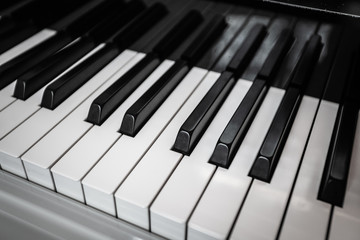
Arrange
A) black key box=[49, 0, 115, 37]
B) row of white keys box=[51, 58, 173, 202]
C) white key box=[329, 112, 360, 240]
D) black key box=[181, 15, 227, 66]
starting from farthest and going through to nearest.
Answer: black key box=[49, 0, 115, 37], black key box=[181, 15, 227, 66], row of white keys box=[51, 58, 173, 202], white key box=[329, 112, 360, 240]

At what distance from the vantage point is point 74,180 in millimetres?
833

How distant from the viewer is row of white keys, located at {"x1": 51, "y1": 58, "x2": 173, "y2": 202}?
2.78 feet

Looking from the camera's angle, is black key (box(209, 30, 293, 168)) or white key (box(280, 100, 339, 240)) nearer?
white key (box(280, 100, 339, 240))

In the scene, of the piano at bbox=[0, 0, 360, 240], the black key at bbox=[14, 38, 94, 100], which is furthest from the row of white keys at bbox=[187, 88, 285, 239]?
the black key at bbox=[14, 38, 94, 100]

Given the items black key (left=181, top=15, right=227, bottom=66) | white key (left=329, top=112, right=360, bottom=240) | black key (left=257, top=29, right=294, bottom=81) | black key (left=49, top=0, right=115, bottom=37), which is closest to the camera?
white key (left=329, top=112, right=360, bottom=240)

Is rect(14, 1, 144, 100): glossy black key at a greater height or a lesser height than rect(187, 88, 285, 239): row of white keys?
greater

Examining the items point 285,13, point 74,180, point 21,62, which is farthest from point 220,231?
point 21,62

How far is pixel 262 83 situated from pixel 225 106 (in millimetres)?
131

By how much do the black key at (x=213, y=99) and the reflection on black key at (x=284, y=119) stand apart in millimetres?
157

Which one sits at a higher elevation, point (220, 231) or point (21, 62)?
point (21, 62)

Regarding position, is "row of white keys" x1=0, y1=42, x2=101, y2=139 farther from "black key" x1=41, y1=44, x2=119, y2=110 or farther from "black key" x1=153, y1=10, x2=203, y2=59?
"black key" x1=153, y1=10, x2=203, y2=59

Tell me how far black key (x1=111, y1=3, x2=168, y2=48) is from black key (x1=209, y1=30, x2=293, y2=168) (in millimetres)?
436

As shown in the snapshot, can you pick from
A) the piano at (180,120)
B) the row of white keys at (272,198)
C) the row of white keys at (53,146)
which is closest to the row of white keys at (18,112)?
the piano at (180,120)

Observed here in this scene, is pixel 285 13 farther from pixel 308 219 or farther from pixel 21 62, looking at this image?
pixel 21 62
